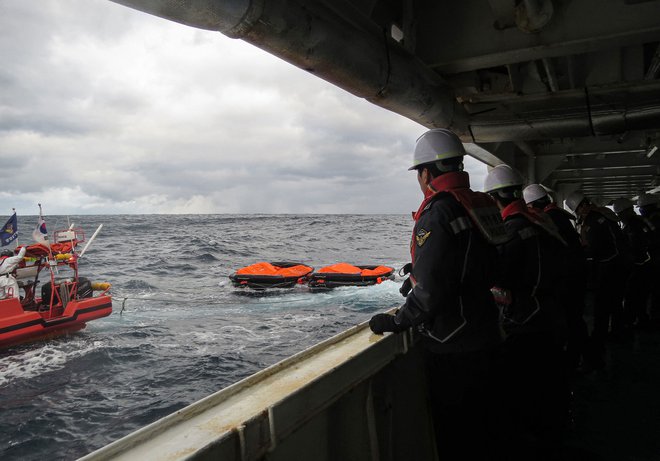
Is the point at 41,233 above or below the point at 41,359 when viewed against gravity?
above

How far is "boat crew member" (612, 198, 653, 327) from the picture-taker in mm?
6980

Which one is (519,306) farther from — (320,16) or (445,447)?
(320,16)

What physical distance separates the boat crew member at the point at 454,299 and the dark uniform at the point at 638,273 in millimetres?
5756

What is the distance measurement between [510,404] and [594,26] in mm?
3023

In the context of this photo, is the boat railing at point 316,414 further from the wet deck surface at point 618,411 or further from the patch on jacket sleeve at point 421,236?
the wet deck surface at point 618,411

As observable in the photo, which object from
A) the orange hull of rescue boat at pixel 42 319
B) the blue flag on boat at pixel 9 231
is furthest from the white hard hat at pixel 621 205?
the orange hull of rescue boat at pixel 42 319

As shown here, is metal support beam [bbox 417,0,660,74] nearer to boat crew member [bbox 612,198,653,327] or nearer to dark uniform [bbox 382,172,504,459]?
dark uniform [bbox 382,172,504,459]

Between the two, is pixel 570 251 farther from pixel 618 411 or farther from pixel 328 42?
pixel 328 42

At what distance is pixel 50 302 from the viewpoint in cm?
1490

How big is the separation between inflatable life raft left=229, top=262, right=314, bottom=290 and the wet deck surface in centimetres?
1773

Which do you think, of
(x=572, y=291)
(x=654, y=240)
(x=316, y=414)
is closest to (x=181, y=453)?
(x=316, y=414)

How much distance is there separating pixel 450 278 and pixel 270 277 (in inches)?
814

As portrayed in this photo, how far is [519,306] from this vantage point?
3.57 metres

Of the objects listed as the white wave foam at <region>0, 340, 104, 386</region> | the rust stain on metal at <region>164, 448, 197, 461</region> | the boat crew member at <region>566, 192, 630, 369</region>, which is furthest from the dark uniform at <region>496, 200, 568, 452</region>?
the white wave foam at <region>0, 340, 104, 386</region>
